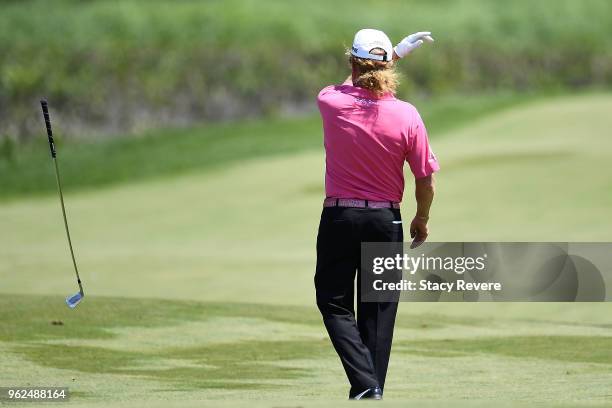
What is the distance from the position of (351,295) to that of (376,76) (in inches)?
48.3

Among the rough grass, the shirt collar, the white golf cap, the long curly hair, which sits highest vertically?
the white golf cap

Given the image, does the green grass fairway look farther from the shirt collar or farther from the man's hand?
the shirt collar

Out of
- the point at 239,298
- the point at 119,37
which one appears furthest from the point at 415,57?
the point at 239,298

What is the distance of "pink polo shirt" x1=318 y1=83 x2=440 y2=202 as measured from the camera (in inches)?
317

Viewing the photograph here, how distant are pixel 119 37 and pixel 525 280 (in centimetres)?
2605

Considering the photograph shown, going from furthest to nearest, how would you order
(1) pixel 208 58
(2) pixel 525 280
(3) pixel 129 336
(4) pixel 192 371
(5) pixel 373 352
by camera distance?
(1) pixel 208 58 < (2) pixel 525 280 < (3) pixel 129 336 < (4) pixel 192 371 < (5) pixel 373 352

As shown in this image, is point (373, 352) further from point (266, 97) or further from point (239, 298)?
point (266, 97)

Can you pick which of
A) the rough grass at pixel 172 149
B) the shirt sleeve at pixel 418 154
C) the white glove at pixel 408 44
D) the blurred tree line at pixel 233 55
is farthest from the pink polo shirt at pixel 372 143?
the blurred tree line at pixel 233 55

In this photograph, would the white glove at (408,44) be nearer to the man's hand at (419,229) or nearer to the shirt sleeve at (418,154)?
the shirt sleeve at (418,154)

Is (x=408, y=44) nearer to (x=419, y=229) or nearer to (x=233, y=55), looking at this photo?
(x=419, y=229)

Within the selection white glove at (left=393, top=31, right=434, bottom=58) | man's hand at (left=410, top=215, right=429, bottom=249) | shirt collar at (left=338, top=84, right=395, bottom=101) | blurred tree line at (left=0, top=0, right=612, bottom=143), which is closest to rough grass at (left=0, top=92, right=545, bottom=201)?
blurred tree line at (left=0, top=0, right=612, bottom=143)

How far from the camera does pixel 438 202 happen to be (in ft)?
77.2

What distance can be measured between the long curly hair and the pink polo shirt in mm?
46

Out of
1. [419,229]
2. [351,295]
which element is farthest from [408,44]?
[351,295]
